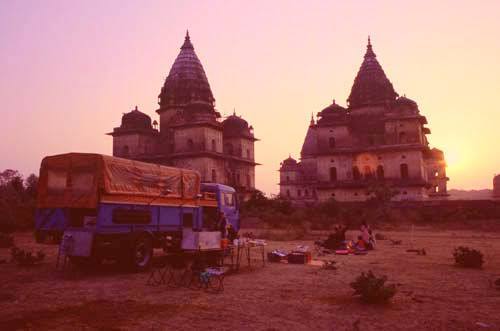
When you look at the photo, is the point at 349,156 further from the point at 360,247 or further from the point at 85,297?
the point at 85,297

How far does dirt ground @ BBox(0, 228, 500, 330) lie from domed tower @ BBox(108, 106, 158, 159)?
42280 millimetres

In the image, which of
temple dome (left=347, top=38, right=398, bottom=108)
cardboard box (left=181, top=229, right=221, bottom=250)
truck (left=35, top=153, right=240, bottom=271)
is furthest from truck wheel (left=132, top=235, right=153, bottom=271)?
temple dome (left=347, top=38, right=398, bottom=108)

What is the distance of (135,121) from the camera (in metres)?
54.7

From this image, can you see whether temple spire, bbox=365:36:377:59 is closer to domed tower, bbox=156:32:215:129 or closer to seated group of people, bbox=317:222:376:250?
domed tower, bbox=156:32:215:129

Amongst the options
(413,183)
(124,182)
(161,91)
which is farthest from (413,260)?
(161,91)

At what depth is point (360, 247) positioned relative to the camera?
1778cm

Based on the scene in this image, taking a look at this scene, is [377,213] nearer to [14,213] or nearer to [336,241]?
[336,241]

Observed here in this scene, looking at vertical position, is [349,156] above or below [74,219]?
above

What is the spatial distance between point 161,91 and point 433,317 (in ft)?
178

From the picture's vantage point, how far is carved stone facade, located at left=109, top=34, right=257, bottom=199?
50.0 metres

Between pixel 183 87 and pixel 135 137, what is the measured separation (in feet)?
30.2

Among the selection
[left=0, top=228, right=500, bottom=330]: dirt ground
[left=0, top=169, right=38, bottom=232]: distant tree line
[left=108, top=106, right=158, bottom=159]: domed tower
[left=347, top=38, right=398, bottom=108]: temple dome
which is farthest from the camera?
[left=347, top=38, right=398, bottom=108]: temple dome

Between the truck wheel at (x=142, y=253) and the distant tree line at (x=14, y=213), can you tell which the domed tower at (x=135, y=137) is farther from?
the truck wheel at (x=142, y=253)

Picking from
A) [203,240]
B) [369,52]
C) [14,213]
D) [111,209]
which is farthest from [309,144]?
[111,209]
